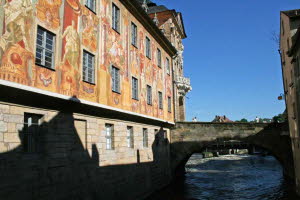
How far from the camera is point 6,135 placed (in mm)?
7125

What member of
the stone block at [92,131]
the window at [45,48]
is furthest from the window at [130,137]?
the window at [45,48]

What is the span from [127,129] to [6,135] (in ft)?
25.1

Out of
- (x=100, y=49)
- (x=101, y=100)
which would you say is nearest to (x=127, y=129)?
(x=101, y=100)

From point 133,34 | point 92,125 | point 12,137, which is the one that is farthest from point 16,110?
point 133,34

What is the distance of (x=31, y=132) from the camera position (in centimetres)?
806

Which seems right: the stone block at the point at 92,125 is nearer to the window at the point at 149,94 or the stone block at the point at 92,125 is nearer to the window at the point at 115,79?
the window at the point at 115,79

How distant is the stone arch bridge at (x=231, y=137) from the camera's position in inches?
738

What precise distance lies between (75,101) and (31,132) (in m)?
1.80

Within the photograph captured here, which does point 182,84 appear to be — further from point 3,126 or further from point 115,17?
point 3,126

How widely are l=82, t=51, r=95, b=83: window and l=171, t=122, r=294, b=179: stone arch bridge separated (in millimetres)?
11081

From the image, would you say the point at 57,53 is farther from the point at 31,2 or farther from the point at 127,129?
the point at 127,129

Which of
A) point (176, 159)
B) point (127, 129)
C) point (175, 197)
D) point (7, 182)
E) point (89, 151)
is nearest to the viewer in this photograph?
point (7, 182)

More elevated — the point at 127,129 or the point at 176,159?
the point at 127,129

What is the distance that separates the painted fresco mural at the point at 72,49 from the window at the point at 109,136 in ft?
3.35
